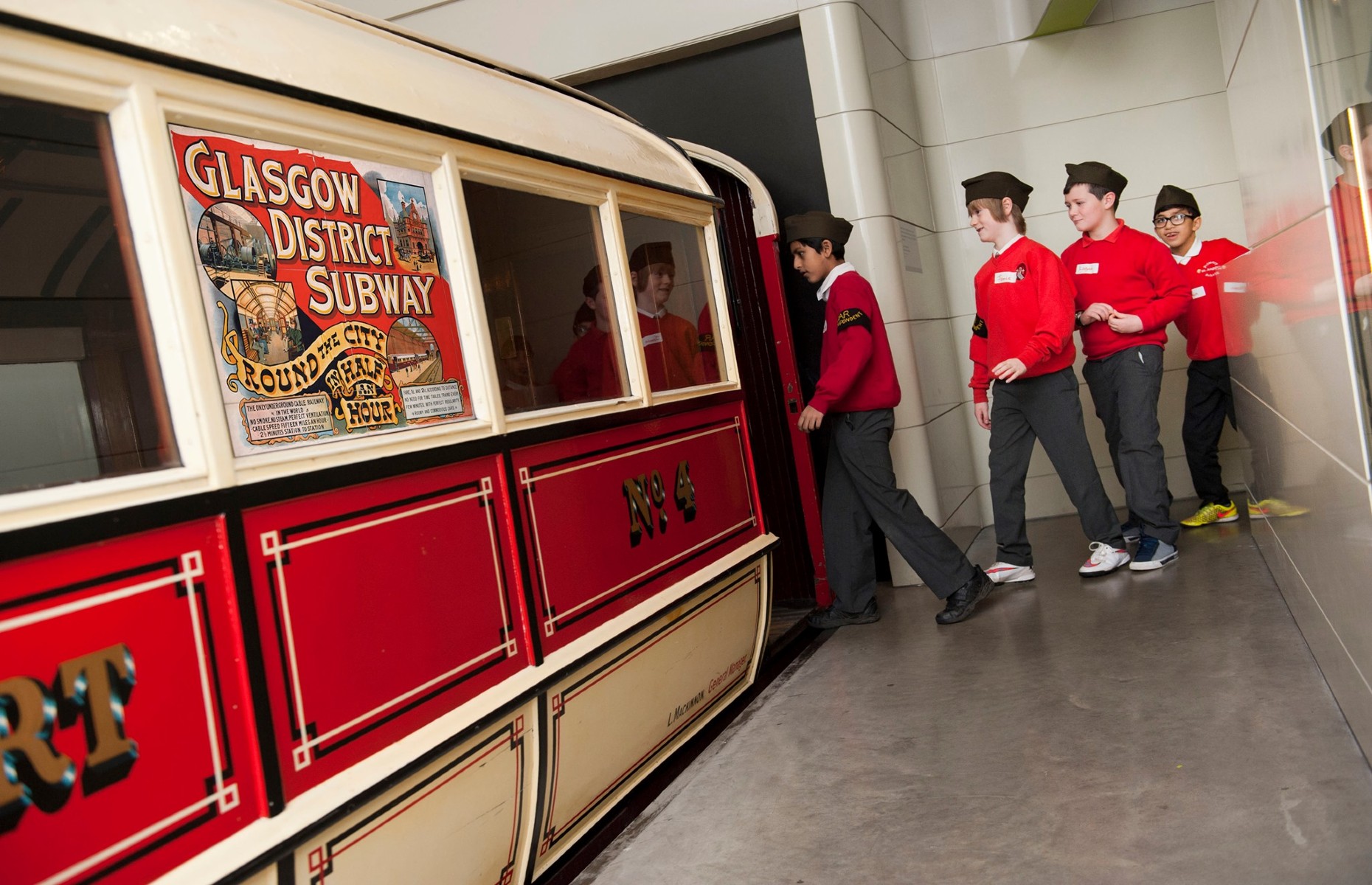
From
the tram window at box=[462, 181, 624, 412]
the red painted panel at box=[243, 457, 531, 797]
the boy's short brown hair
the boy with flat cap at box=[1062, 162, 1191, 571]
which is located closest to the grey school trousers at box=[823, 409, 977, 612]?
the boy with flat cap at box=[1062, 162, 1191, 571]

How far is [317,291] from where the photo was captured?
7.82 ft

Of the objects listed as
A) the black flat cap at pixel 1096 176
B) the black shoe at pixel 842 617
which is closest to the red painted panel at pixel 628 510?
the black shoe at pixel 842 617

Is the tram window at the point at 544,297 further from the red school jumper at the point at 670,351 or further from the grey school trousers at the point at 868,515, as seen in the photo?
the grey school trousers at the point at 868,515

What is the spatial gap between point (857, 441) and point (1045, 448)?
36.9 inches

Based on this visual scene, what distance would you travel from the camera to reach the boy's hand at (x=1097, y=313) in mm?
5137

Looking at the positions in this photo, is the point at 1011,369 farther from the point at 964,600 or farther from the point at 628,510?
the point at 628,510

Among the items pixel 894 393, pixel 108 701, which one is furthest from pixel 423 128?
pixel 894 393

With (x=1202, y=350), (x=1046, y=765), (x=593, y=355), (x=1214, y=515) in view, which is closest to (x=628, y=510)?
(x=593, y=355)

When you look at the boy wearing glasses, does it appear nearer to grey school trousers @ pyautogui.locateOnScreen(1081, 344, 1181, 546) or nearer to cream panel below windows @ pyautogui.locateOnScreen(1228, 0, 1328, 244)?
grey school trousers @ pyautogui.locateOnScreen(1081, 344, 1181, 546)

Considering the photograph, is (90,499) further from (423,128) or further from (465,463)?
(423,128)

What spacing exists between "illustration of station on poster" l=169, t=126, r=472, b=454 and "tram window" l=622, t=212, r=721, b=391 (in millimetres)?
1186

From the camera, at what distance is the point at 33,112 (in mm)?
2342

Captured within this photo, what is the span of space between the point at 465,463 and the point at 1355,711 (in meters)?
2.51

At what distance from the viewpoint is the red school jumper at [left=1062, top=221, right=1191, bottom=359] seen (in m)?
5.11
